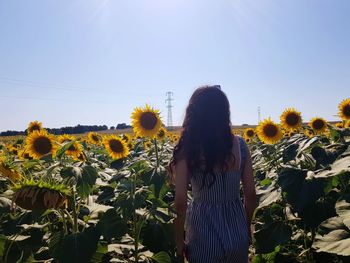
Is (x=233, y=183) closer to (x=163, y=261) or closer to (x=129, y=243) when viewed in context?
(x=163, y=261)

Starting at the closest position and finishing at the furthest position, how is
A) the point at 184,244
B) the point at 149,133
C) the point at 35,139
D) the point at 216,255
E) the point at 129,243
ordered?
the point at 216,255 < the point at 184,244 < the point at 129,243 < the point at 35,139 < the point at 149,133

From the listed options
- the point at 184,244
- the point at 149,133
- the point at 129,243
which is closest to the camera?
the point at 184,244

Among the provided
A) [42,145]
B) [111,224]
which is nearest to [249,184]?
[111,224]

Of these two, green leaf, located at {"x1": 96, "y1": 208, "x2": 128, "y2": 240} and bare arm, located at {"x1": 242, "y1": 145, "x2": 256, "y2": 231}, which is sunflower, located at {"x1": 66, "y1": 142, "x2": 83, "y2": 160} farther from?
bare arm, located at {"x1": 242, "y1": 145, "x2": 256, "y2": 231}

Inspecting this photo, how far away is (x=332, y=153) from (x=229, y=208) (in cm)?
97

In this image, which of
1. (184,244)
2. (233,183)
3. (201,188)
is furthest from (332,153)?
(184,244)

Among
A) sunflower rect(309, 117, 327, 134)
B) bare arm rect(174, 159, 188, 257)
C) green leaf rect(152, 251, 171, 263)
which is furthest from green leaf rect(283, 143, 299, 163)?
sunflower rect(309, 117, 327, 134)

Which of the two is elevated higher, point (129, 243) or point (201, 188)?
point (201, 188)

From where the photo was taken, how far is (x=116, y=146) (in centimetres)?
549

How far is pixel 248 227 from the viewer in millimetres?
3139

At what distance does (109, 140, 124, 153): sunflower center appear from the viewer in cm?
546

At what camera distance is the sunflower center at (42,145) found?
4.60 meters

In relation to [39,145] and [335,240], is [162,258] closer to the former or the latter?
[335,240]

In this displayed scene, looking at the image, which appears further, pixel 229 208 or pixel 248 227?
pixel 248 227
